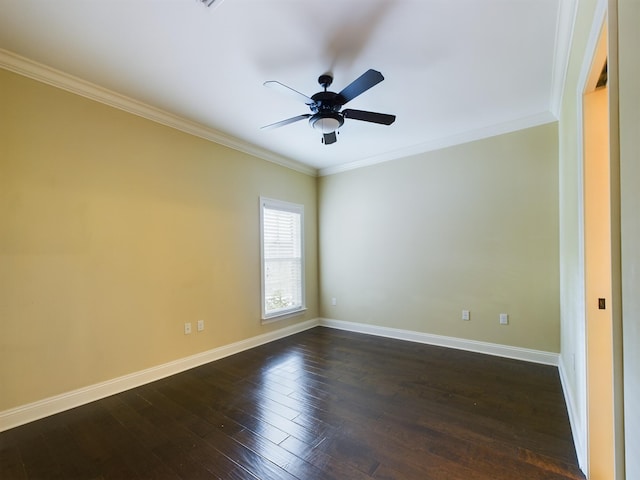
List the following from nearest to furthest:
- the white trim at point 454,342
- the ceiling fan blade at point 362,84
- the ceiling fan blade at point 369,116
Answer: the ceiling fan blade at point 362,84, the ceiling fan blade at point 369,116, the white trim at point 454,342

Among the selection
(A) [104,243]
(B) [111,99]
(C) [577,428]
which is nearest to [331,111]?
(B) [111,99]

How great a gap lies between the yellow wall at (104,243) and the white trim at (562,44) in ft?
11.0

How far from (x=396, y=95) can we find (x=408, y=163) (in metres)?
1.54

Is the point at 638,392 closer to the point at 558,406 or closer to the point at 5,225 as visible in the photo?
the point at 558,406

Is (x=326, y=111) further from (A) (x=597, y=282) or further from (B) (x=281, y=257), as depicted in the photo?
(B) (x=281, y=257)

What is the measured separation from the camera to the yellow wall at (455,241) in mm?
3197

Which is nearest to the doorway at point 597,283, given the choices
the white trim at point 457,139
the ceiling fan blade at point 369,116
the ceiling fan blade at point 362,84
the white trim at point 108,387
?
the ceiling fan blade at point 362,84

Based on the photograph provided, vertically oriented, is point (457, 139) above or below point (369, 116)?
above

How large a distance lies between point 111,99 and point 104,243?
4.41ft

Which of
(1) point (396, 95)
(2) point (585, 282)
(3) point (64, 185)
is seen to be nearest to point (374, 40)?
(1) point (396, 95)

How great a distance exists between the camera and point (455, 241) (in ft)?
12.3

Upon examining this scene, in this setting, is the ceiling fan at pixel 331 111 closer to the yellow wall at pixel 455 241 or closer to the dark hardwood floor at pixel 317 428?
the yellow wall at pixel 455 241

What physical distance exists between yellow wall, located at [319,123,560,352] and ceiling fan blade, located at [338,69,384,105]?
84.8 inches

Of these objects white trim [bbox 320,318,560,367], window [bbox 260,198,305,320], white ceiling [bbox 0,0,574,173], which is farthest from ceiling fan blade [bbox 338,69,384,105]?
white trim [bbox 320,318,560,367]
